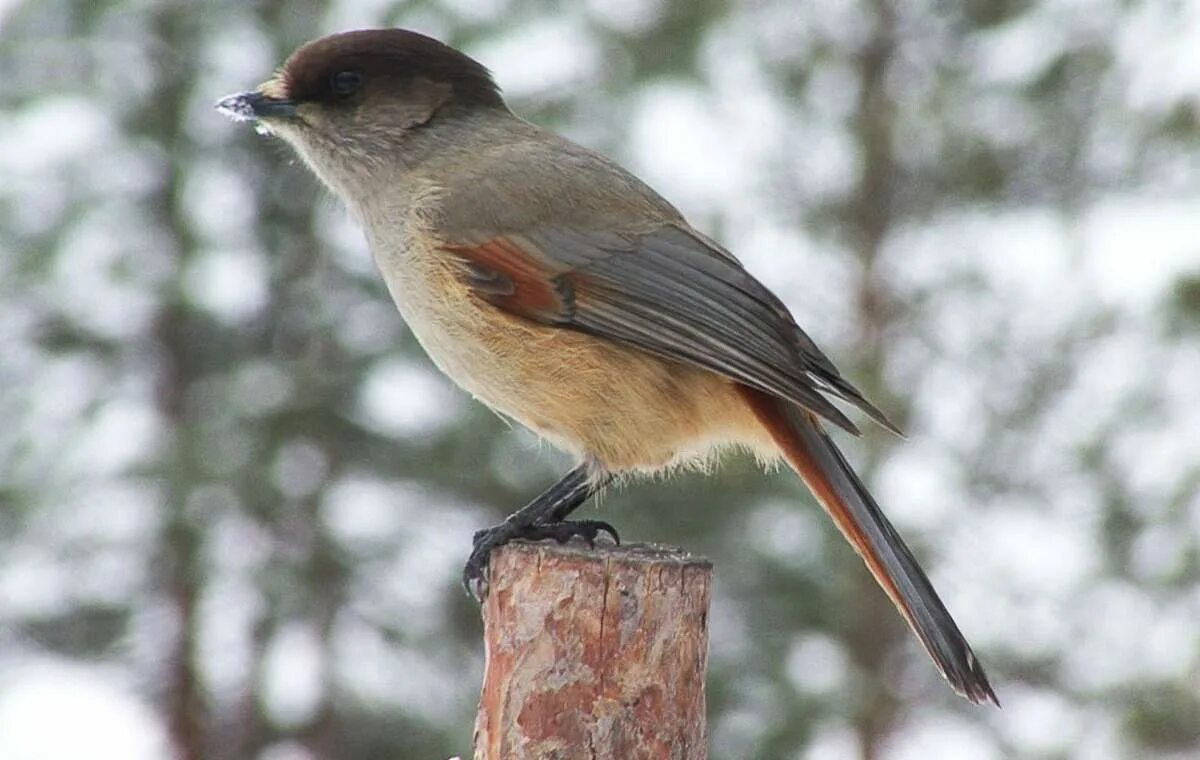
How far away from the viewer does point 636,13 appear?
8.99 metres

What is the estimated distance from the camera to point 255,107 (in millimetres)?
4914

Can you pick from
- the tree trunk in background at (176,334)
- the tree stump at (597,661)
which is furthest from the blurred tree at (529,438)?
the tree stump at (597,661)

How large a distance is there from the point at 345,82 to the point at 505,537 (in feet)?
5.06

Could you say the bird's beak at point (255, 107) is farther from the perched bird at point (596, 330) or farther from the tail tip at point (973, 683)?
the tail tip at point (973, 683)

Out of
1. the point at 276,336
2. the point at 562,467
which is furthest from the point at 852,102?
the point at 276,336

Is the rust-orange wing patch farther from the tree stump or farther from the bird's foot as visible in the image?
the tree stump

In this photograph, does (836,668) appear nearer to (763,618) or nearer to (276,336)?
(763,618)

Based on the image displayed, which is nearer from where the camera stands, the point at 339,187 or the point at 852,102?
the point at 339,187

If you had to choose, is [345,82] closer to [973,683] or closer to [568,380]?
[568,380]

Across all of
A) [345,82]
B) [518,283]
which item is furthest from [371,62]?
[518,283]

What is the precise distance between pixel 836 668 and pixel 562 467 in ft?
6.14

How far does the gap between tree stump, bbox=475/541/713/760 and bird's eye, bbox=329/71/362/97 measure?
1.82m

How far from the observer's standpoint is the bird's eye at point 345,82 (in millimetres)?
5004

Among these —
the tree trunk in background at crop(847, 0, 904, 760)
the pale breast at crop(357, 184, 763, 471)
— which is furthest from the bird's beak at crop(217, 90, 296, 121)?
the tree trunk in background at crop(847, 0, 904, 760)
